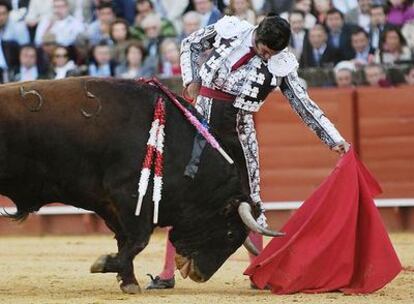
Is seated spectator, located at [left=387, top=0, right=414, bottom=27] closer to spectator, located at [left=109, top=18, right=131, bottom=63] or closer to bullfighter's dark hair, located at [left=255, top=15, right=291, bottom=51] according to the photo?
spectator, located at [left=109, top=18, right=131, bottom=63]

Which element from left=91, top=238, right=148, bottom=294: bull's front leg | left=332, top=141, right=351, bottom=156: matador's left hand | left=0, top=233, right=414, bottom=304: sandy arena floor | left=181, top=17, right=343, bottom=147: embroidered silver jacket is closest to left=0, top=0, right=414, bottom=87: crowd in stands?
left=0, top=233, right=414, bottom=304: sandy arena floor

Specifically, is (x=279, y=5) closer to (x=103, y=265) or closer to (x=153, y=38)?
(x=153, y=38)

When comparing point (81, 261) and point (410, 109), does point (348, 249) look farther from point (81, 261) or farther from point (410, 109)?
point (410, 109)

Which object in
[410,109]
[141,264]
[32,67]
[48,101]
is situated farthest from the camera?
[32,67]

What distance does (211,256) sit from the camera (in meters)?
6.68

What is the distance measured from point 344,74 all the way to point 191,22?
4.26ft

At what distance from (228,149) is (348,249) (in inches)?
A: 31.0

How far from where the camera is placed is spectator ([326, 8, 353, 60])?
34.7 feet

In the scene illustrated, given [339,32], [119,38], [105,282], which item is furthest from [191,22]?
[105,282]

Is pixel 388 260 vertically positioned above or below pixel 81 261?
above

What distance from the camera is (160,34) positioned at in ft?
36.7

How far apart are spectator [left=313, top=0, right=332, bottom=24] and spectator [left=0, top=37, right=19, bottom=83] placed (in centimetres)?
263

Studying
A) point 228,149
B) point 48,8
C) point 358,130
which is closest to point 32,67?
point 48,8

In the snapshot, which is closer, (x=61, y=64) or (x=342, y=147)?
(x=342, y=147)
